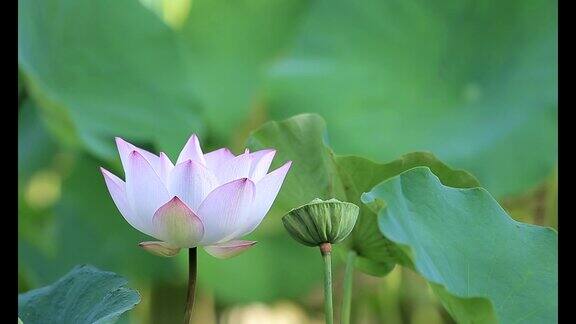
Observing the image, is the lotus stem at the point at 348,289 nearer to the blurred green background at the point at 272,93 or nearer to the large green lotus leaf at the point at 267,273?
the blurred green background at the point at 272,93

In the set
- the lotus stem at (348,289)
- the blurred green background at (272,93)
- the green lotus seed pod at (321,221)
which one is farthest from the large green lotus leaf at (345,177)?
the blurred green background at (272,93)

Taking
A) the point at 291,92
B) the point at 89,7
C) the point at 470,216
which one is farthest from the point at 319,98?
the point at 470,216

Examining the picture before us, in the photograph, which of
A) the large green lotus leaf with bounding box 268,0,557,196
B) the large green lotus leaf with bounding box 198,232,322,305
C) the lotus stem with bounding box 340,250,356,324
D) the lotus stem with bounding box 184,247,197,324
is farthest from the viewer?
the large green lotus leaf with bounding box 198,232,322,305

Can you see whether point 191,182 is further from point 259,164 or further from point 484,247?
point 484,247

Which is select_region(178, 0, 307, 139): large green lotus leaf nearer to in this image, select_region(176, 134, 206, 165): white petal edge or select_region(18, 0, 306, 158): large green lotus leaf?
select_region(18, 0, 306, 158): large green lotus leaf

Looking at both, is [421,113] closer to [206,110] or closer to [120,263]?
[206,110]

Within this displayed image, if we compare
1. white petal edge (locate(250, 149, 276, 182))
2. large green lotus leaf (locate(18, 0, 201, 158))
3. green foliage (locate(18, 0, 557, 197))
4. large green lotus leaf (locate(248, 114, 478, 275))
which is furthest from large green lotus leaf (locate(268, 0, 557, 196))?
white petal edge (locate(250, 149, 276, 182))

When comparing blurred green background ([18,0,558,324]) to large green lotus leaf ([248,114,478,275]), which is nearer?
large green lotus leaf ([248,114,478,275])
